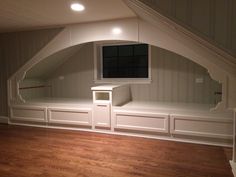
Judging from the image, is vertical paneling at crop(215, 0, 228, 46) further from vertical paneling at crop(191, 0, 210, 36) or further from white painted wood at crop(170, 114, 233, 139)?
white painted wood at crop(170, 114, 233, 139)

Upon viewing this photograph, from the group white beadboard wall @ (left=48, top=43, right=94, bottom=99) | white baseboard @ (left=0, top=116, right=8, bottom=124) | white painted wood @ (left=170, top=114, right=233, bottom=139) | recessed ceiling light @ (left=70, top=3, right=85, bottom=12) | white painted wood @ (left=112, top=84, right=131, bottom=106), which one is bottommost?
white baseboard @ (left=0, top=116, right=8, bottom=124)

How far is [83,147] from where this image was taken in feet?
11.1

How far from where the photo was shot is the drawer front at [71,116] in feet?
13.8

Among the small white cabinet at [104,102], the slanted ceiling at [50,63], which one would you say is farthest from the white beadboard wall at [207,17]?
the slanted ceiling at [50,63]

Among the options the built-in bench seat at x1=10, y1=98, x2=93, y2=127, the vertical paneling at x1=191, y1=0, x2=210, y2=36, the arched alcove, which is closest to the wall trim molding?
the built-in bench seat at x1=10, y1=98, x2=93, y2=127

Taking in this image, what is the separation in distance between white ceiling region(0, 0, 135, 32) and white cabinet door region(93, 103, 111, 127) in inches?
64.6

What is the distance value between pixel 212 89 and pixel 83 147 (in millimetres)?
2790

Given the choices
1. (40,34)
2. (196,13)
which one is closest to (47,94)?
(40,34)

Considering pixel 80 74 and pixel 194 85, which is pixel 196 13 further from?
pixel 80 74

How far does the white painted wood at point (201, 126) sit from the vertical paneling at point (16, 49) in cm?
298

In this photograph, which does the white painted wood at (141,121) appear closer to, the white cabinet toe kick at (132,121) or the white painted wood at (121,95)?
the white cabinet toe kick at (132,121)

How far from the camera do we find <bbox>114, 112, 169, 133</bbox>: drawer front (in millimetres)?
3660

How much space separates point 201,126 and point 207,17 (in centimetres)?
221

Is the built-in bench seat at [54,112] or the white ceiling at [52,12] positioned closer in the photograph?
the white ceiling at [52,12]
